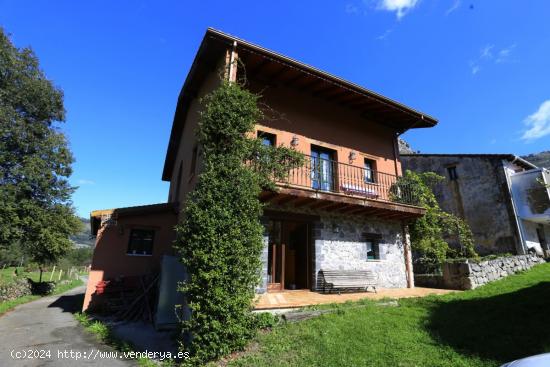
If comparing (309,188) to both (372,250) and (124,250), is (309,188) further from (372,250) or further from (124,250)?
(124,250)

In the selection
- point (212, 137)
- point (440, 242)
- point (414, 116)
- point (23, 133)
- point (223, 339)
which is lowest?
point (223, 339)

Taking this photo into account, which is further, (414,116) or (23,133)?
(23,133)

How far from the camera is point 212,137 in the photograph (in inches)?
274

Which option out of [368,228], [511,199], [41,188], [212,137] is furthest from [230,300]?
[41,188]

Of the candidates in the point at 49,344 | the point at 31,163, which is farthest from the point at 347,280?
the point at 31,163

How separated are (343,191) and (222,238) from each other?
547 cm

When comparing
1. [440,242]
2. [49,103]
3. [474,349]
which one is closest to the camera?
[474,349]

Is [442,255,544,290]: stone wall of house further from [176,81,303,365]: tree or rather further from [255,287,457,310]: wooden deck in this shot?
[176,81,303,365]: tree

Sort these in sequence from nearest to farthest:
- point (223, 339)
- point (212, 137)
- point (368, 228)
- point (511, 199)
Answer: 1. point (223, 339)
2. point (212, 137)
3. point (368, 228)
4. point (511, 199)

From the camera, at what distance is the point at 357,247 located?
32.8 feet

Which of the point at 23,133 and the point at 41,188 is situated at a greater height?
the point at 23,133

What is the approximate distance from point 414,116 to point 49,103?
2584 cm

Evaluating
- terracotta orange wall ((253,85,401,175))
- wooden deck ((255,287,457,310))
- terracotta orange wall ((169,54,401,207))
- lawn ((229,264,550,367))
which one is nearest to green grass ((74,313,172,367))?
lawn ((229,264,550,367))

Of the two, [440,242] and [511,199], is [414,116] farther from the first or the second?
[511,199]
